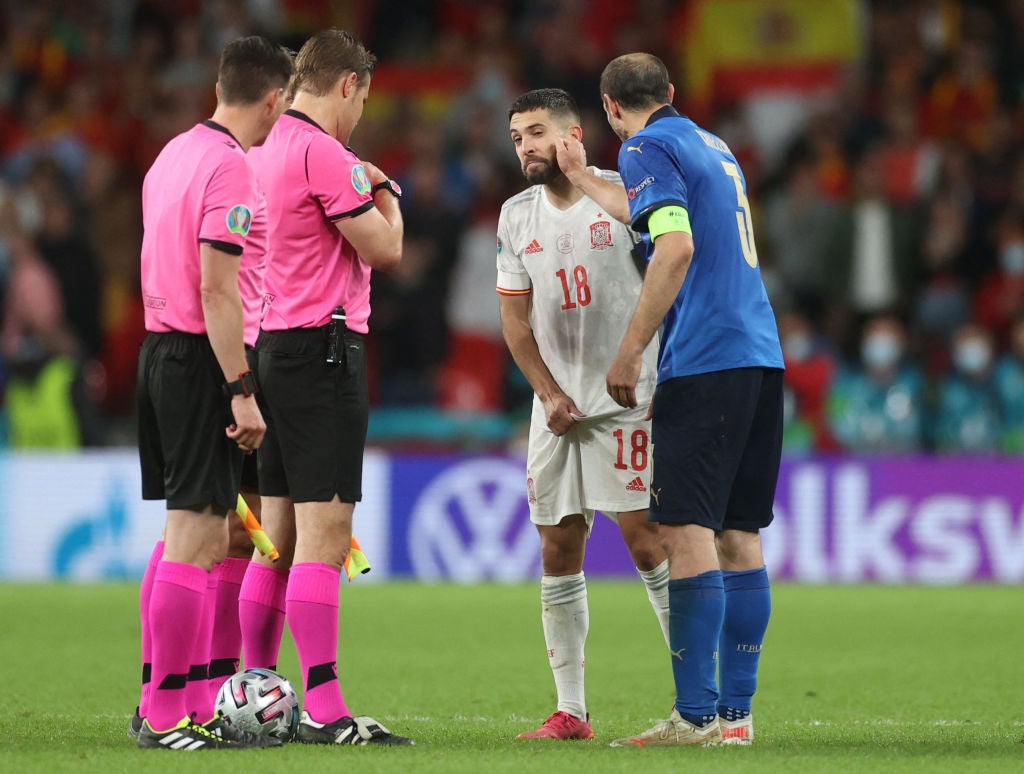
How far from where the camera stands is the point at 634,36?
16.6m

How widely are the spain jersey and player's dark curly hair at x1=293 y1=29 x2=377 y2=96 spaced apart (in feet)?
2.86

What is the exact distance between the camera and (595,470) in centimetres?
629

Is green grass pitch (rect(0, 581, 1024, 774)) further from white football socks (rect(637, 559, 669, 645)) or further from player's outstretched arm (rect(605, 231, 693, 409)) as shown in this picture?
player's outstretched arm (rect(605, 231, 693, 409))

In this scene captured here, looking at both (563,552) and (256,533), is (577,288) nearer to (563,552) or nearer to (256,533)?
(563,552)

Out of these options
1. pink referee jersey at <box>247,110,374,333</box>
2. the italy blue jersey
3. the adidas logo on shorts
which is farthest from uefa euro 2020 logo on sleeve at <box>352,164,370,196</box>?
the adidas logo on shorts

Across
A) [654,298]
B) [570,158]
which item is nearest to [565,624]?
[654,298]

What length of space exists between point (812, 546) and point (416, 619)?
12.0ft

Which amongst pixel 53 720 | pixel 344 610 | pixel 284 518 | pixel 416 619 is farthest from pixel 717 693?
pixel 344 610

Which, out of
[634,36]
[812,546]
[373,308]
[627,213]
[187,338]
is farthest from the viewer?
[634,36]

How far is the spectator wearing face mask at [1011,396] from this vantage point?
13.1 metres

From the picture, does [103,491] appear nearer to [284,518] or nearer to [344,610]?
[344,610]

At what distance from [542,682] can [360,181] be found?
3.07 metres

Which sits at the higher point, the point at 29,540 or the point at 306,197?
the point at 306,197

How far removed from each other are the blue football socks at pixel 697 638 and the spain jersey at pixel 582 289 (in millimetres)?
948
